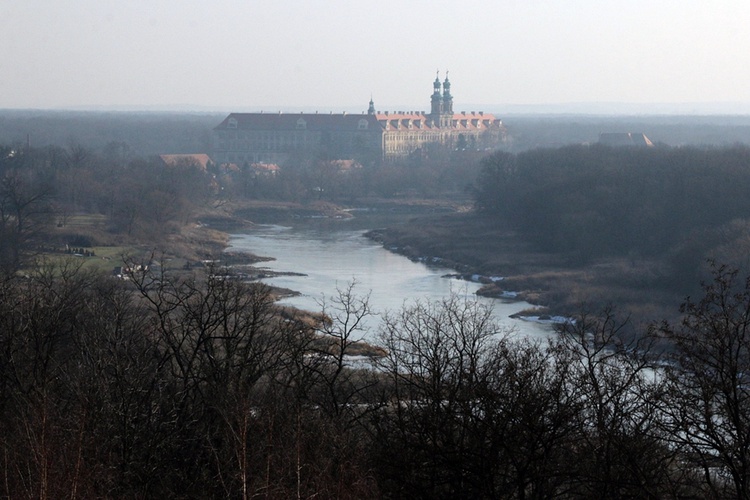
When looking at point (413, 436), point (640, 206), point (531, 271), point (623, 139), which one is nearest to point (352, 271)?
point (531, 271)

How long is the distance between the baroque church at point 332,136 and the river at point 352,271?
33.3 metres

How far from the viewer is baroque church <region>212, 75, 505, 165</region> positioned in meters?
71.9

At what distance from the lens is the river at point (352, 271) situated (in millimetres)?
21797

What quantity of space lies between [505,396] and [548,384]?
3.31ft

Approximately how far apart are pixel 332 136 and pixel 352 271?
48808mm

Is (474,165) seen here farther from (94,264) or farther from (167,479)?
(167,479)

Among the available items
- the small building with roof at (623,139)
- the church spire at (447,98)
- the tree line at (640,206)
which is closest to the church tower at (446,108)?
the church spire at (447,98)

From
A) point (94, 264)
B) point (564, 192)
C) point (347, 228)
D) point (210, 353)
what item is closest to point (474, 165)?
point (347, 228)

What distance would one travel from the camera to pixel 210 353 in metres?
9.35

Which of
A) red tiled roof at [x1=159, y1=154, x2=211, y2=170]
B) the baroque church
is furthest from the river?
the baroque church

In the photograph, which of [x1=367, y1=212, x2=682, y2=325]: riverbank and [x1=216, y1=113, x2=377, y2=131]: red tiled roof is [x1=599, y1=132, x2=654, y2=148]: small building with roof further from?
[x1=367, y1=212, x2=682, y2=325]: riverbank

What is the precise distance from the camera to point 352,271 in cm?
2684

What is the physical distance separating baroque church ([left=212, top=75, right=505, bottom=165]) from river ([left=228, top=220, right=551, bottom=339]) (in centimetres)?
3333

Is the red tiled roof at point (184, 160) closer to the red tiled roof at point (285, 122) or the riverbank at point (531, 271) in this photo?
the red tiled roof at point (285, 122)
